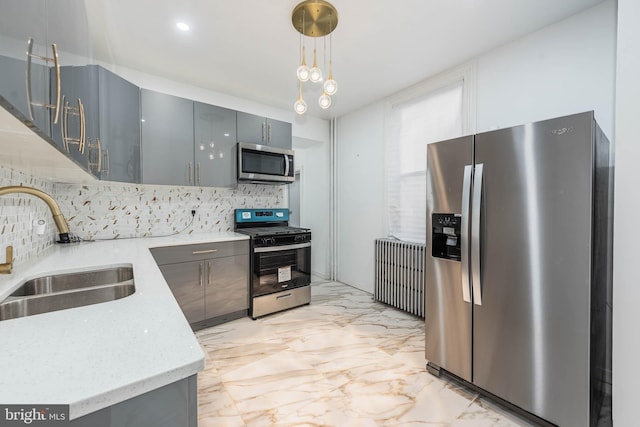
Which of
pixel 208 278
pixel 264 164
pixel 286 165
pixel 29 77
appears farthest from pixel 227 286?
pixel 29 77

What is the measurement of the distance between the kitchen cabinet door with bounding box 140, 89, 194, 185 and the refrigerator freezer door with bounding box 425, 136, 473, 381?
231cm

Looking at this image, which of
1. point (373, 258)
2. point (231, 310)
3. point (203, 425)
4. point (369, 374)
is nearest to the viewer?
point (203, 425)

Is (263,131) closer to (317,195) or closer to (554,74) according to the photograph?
(317,195)

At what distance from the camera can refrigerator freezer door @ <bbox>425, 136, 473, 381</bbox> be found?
1768 mm

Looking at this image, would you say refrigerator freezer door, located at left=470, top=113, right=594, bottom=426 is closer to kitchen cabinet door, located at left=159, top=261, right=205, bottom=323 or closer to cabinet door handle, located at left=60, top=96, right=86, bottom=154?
cabinet door handle, located at left=60, top=96, right=86, bottom=154

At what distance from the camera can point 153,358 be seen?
0.58 m

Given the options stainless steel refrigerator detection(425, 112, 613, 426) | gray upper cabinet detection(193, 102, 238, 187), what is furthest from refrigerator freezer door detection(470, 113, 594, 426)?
gray upper cabinet detection(193, 102, 238, 187)

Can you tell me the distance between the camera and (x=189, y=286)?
2.55 meters

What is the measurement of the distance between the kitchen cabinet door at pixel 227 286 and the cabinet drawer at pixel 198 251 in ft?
0.19

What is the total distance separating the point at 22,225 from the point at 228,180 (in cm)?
168

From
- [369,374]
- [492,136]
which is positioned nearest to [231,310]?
[369,374]

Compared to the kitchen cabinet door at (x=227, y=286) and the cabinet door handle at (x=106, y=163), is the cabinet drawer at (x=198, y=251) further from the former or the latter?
the cabinet door handle at (x=106, y=163)

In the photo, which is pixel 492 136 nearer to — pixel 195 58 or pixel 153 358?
pixel 153 358

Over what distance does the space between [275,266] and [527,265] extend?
2235mm
